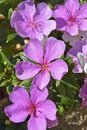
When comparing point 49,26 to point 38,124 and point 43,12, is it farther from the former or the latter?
point 38,124

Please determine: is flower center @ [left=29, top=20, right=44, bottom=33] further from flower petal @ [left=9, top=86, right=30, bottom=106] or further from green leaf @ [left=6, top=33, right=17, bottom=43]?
flower petal @ [left=9, top=86, right=30, bottom=106]

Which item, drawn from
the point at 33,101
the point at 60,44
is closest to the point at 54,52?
the point at 60,44

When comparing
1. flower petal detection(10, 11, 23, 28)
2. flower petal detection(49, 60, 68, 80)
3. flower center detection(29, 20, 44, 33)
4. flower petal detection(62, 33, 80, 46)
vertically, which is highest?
flower petal detection(10, 11, 23, 28)

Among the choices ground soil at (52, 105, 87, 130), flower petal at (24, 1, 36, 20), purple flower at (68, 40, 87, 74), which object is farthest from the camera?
ground soil at (52, 105, 87, 130)

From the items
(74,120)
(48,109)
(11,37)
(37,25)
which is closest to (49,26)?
(37,25)

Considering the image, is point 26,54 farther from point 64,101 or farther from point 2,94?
point 2,94

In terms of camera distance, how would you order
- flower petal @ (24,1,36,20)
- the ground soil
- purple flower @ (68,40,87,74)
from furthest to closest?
the ground soil → flower petal @ (24,1,36,20) → purple flower @ (68,40,87,74)

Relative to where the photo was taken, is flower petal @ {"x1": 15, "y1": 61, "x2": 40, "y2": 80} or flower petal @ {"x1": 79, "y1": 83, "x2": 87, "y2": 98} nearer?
flower petal @ {"x1": 15, "y1": 61, "x2": 40, "y2": 80}

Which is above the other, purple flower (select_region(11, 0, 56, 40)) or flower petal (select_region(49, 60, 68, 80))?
purple flower (select_region(11, 0, 56, 40))

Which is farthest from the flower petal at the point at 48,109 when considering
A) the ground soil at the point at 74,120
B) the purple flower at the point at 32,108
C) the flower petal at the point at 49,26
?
the ground soil at the point at 74,120

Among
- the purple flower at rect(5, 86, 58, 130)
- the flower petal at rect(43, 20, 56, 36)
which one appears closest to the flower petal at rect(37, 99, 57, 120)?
the purple flower at rect(5, 86, 58, 130)
